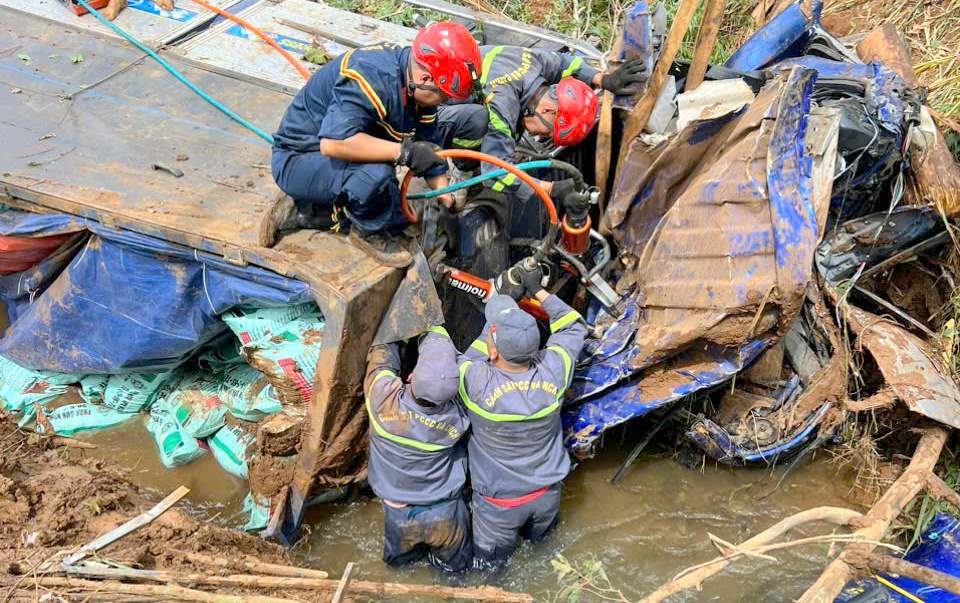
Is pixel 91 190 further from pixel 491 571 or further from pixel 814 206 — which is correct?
pixel 814 206

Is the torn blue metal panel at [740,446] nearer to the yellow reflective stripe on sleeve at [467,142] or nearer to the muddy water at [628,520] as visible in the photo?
the muddy water at [628,520]

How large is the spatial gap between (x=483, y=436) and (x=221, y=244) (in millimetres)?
1581

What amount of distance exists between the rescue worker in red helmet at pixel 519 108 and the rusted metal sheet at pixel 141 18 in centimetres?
238

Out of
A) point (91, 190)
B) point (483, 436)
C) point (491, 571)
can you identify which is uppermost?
point (91, 190)

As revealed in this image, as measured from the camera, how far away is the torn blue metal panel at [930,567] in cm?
315

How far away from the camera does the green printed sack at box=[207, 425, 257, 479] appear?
427 cm

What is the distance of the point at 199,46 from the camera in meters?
5.52

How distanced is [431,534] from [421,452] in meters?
0.47

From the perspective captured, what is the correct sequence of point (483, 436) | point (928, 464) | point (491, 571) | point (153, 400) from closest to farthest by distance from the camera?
point (928, 464) → point (483, 436) → point (491, 571) → point (153, 400)

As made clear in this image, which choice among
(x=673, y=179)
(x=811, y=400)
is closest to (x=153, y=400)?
(x=673, y=179)

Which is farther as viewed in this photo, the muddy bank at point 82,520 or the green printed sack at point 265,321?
the green printed sack at point 265,321

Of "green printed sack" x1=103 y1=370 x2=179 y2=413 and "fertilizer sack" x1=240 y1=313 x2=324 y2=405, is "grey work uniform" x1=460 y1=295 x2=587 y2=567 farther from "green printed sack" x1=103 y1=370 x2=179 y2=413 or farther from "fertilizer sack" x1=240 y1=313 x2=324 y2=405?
"green printed sack" x1=103 y1=370 x2=179 y2=413

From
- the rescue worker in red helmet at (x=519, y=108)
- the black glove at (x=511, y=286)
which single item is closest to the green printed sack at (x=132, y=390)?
the black glove at (x=511, y=286)

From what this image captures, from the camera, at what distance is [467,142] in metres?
4.40
